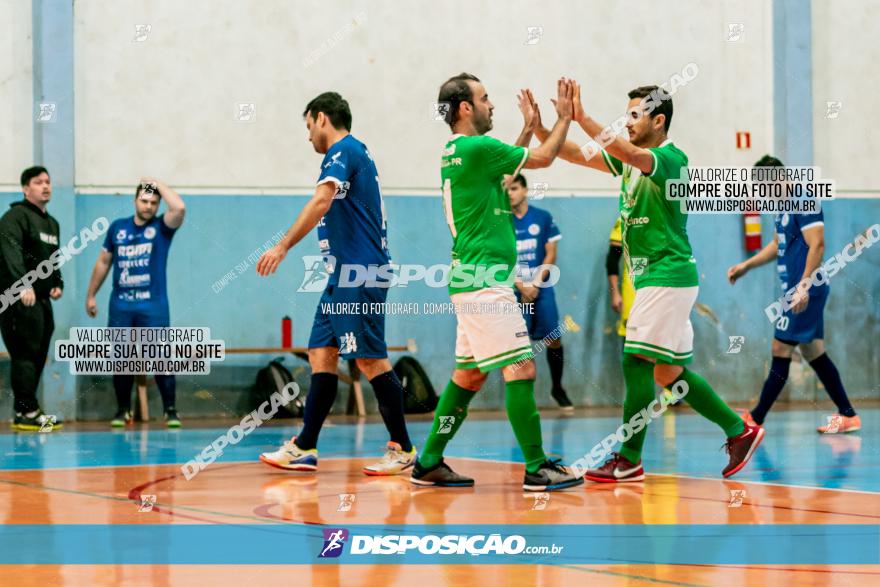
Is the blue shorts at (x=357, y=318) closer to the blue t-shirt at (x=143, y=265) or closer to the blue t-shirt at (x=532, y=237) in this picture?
the blue t-shirt at (x=143, y=265)

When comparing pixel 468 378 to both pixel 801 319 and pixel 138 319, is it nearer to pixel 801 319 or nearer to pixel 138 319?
pixel 801 319

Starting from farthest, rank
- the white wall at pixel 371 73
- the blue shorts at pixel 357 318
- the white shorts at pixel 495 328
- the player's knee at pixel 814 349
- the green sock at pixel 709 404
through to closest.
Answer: the white wall at pixel 371 73 < the player's knee at pixel 814 349 < the blue shorts at pixel 357 318 < the green sock at pixel 709 404 < the white shorts at pixel 495 328

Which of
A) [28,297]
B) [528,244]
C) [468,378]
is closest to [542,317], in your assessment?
[528,244]

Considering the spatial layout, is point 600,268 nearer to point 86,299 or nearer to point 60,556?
point 86,299

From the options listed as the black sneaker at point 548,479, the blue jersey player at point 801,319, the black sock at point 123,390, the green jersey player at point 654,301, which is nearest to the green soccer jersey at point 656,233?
the green jersey player at point 654,301

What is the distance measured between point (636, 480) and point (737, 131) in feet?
30.5

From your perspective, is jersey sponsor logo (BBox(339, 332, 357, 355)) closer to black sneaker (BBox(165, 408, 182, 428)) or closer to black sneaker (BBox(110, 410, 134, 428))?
black sneaker (BBox(165, 408, 182, 428))

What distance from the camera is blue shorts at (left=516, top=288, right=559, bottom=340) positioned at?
45.3 feet

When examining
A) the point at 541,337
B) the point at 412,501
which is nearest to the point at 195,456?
the point at 412,501

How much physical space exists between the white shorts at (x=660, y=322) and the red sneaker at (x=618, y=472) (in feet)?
2.07

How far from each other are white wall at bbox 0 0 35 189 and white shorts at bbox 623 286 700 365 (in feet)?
28.9

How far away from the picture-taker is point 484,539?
15.4 ft

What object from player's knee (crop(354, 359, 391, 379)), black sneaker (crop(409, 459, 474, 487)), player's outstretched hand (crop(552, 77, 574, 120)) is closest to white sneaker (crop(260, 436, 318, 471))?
player's knee (crop(354, 359, 391, 379))

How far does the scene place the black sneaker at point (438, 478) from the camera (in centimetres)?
659
